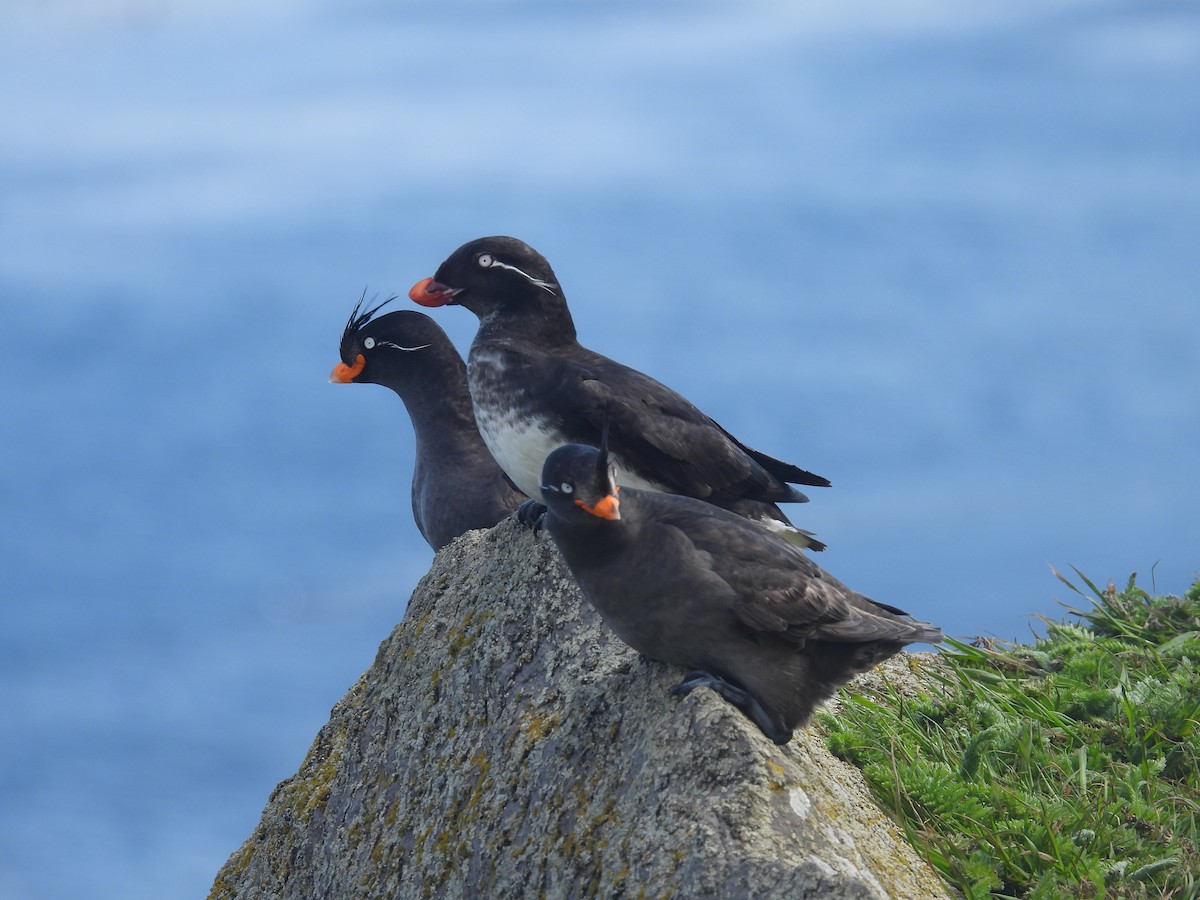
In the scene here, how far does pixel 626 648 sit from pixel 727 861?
131 centimetres

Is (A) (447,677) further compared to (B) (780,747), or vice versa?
(A) (447,677)

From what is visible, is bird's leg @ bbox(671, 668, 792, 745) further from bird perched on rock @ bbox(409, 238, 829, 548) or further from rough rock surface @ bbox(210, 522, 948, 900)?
bird perched on rock @ bbox(409, 238, 829, 548)

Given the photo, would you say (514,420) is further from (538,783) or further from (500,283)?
(538,783)

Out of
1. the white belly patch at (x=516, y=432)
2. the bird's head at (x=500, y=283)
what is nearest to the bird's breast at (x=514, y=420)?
the white belly patch at (x=516, y=432)

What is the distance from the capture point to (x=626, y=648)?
17.3 ft

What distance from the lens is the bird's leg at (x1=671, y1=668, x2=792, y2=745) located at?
184 inches

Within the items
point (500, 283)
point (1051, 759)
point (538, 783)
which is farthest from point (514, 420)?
point (1051, 759)

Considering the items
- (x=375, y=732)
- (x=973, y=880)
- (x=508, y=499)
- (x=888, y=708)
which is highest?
(x=508, y=499)

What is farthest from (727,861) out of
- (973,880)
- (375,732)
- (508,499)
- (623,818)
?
(508,499)

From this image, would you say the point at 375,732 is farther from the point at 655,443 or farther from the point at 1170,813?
the point at 1170,813

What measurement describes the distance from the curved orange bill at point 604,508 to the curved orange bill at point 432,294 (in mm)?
2784

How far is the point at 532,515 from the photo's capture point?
19.6ft

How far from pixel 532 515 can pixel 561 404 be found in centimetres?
68

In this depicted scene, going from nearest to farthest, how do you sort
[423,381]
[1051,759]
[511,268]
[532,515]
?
1. [532,515]
2. [1051,759]
3. [511,268]
4. [423,381]
